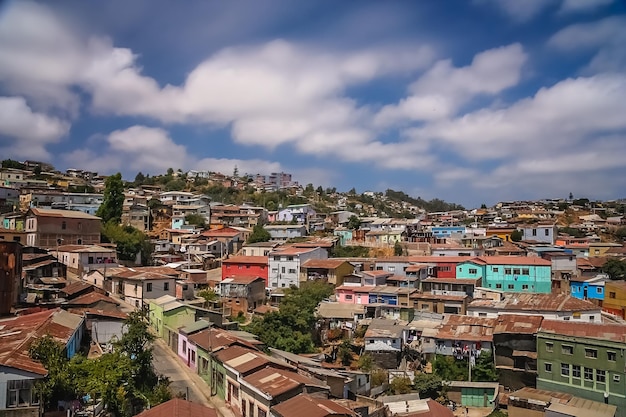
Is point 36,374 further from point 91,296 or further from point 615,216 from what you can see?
point 615,216

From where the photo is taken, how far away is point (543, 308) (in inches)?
1168

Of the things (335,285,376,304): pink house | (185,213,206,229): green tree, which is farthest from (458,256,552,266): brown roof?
(185,213,206,229): green tree

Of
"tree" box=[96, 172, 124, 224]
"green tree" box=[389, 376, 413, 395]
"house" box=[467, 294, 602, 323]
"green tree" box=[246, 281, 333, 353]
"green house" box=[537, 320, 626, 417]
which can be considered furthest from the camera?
"tree" box=[96, 172, 124, 224]

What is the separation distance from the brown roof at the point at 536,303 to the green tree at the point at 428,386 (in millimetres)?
8480

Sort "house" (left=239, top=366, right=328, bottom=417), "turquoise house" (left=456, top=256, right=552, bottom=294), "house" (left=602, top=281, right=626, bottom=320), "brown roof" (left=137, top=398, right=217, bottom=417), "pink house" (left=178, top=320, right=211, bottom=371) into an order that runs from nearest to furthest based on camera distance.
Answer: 1. "brown roof" (left=137, top=398, right=217, bottom=417)
2. "house" (left=239, top=366, right=328, bottom=417)
3. "pink house" (left=178, top=320, right=211, bottom=371)
4. "house" (left=602, top=281, right=626, bottom=320)
5. "turquoise house" (left=456, top=256, right=552, bottom=294)

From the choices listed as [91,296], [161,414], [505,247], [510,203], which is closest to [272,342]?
[91,296]

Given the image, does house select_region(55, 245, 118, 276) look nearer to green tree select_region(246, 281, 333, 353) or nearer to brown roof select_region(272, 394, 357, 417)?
green tree select_region(246, 281, 333, 353)

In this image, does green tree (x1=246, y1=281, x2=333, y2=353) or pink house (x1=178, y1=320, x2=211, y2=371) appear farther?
green tree (x1=246, y1=281, x2=333, y2=353)

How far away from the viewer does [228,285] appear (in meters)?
36.7

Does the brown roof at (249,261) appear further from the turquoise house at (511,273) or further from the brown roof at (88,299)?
the brown roof at (88,299)

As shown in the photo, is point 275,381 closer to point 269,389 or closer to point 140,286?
point 269,389

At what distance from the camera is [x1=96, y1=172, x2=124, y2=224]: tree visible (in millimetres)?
A: 47281

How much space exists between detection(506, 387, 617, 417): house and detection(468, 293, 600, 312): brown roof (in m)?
7.74

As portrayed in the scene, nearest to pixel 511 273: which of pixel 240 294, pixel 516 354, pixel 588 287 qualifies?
pixel 588 287
